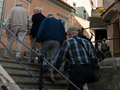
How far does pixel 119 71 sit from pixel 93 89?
2.72 feet

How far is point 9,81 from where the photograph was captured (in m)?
3.19

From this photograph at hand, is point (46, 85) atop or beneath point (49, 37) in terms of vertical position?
beneath

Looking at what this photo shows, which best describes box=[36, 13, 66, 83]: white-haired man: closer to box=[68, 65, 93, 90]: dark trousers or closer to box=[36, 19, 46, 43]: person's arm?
box=[36, 19, 46, 43]: person's arm

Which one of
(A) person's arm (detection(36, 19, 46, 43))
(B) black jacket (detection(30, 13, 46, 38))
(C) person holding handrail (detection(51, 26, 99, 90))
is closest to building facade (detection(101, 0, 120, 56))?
(B) black jacket (detection(30, 13, 46, 38))

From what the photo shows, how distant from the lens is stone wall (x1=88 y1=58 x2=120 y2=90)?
A: 14.2ft

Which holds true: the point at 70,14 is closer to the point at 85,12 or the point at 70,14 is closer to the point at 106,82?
the point at 85,12

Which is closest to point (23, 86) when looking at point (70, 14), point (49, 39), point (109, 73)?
point (49, 39)

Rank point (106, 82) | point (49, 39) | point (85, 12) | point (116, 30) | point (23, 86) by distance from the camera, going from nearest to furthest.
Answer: point (23, 86) → point (106, 82) → point (49, 39) → point (116, 30) → point (85, 12)

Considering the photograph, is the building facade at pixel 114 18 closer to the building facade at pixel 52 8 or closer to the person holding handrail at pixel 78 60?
the building facade at pixel 52 8

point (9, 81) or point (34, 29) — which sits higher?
point (34, 29)

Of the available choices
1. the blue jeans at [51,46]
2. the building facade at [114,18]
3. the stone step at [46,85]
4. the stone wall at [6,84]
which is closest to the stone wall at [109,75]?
the stone step at [46,85]

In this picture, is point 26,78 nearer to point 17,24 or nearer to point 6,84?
point 6,84

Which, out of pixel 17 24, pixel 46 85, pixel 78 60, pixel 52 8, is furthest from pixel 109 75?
pixel 52 8

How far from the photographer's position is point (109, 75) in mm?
4465
